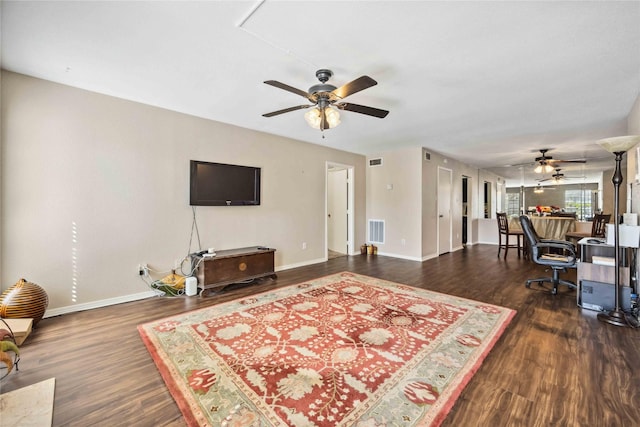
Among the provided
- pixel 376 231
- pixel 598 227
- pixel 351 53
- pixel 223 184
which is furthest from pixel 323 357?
pixel 598 227

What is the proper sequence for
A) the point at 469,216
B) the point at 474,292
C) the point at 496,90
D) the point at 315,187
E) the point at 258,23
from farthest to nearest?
the point at 469,216, the point at 315,187, the point at 474,292, the point at 496,90, the point at 258,23

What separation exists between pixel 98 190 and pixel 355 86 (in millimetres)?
3145

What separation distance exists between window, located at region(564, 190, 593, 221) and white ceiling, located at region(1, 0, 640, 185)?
5.40 m

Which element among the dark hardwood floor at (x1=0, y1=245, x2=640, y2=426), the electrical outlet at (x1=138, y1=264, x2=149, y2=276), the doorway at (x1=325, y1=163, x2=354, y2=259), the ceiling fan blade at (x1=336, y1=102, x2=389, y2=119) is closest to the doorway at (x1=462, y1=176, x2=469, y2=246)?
the doorway at (x1=325, y1=163, x2=354, y2=259)

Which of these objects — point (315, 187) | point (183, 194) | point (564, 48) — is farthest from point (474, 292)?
point (183, 194)

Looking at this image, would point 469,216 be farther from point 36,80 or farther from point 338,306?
point 36,80

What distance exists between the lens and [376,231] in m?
6.73

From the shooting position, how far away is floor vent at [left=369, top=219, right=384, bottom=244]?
6.63 meters

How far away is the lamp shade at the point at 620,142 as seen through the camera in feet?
8.73

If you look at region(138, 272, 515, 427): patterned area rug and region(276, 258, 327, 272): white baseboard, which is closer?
region(138, 272, 515, 427): patterned area rug

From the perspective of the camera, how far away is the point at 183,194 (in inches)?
152

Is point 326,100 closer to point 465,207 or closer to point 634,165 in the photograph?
point 634,165

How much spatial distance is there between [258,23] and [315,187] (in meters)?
3.79

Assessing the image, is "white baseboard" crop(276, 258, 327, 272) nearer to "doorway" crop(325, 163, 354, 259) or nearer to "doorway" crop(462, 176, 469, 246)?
"doorway" crop(325, 163, 354, 259)
